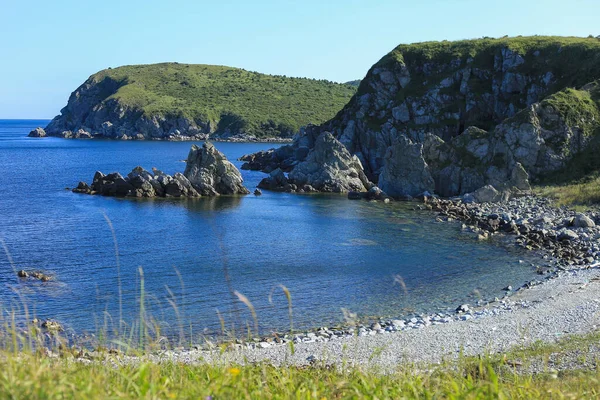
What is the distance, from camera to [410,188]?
210ft

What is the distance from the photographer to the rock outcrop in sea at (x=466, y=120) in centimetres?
6191

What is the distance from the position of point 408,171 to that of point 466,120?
2527 centimetres

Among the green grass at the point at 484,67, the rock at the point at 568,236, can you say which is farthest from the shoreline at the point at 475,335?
the green grass at the point at 484,67

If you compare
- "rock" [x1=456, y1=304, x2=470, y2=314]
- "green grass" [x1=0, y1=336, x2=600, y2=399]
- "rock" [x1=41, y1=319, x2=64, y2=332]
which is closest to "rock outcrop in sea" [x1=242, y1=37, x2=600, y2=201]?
"rock" [x1=456, y1=304, x2=470, y2=314]

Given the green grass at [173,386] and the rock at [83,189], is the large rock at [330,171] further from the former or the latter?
the green grass at [173,386]

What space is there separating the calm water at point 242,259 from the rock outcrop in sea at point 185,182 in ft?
9.90

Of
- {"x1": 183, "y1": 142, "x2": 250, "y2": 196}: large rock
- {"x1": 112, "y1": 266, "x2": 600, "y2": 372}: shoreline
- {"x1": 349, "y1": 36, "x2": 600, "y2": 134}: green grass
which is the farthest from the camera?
{"x1": 349, "y1": 36, "x2": 600, "y2": 134}: green grass

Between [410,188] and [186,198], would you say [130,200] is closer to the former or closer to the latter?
[186,198]

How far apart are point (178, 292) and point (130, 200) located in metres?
36.2

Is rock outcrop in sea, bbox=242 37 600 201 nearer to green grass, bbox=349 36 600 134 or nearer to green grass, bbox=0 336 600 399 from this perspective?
green grass, bbox=349 36 600 134

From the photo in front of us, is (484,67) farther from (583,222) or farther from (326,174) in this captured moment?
(583,222)

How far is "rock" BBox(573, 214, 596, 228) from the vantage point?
41875 mm

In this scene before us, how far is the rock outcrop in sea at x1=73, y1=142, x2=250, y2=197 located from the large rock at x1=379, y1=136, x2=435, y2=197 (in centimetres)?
1722

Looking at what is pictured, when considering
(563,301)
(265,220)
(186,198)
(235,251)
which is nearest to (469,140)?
(265,220)
